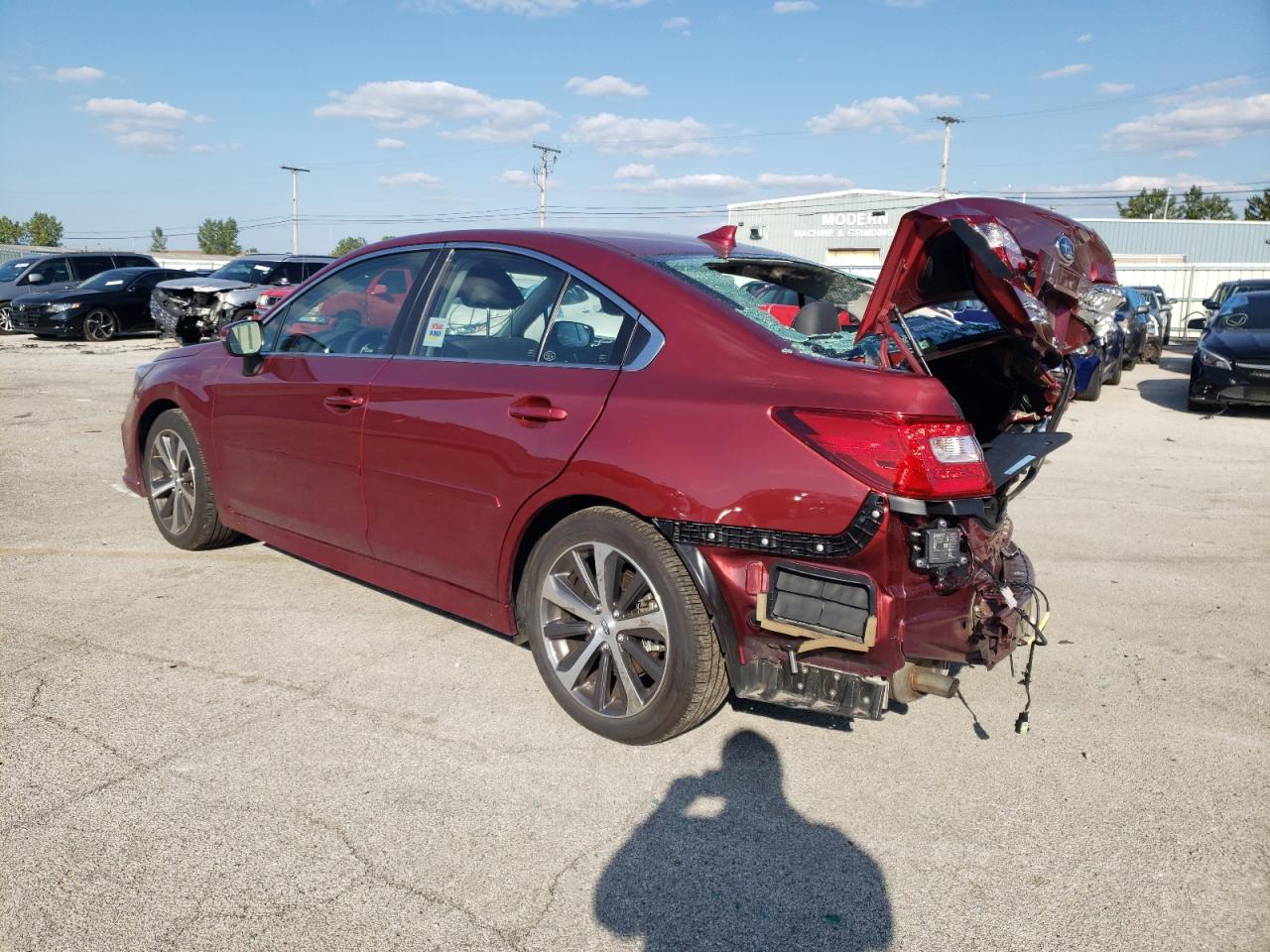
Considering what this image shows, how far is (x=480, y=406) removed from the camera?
3609mm

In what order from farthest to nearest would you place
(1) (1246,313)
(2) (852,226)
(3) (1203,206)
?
(3) (1203,206), (2) (852,226), (1) (1246,313)

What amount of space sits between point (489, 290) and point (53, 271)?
75.2 feet

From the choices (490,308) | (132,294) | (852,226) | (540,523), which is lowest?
(540,523)

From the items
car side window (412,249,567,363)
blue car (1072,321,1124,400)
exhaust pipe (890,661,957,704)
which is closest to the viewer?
exhaust pipe (890,661,957,704)

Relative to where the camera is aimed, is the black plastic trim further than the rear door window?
No

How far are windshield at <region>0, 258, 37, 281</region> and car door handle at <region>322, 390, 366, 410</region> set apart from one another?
2291cm

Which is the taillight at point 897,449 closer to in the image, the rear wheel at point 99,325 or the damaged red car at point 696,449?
the damaged red car at point 696,449

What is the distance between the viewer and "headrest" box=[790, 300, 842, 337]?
3.21 m

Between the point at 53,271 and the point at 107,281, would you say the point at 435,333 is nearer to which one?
the point at 107,281

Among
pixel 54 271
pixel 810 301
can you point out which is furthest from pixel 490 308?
pixel 54 271

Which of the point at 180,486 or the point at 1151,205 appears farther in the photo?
the point at 1151,205

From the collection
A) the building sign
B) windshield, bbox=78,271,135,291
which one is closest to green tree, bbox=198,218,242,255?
the building sign

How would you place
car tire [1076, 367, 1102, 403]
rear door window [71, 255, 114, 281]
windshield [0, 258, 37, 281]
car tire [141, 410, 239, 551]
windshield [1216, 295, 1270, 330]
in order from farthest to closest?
1. windshield [0, 258, 37, 281]
2. rear door window [71, 255, 114, 281]
3. car tire [1076, 367, 1102, 403]
4. windshield [1216, 295, 1270, 330]
5. car tire [141, 410, 239, 551]

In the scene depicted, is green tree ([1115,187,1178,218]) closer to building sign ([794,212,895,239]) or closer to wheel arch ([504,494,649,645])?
building sign ([794,212,895,239])
